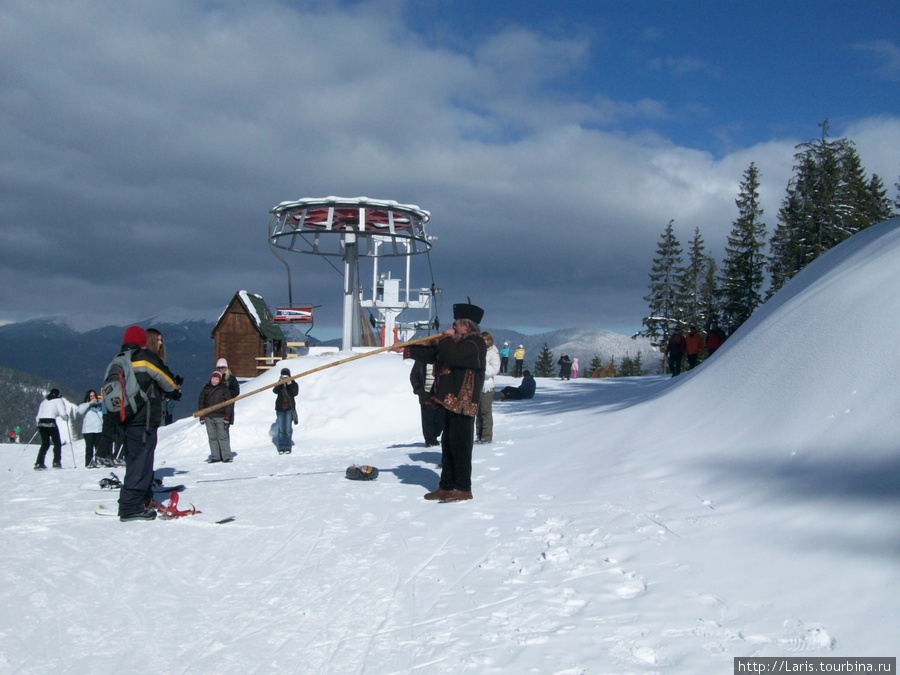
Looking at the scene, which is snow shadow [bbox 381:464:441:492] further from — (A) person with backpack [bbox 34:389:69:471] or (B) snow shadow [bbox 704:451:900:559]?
(A) person with backpack [bbox 34:389:69:471]

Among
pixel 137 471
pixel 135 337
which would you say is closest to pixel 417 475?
pixel 137 471

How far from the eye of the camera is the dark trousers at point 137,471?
6691mm

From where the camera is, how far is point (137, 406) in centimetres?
685

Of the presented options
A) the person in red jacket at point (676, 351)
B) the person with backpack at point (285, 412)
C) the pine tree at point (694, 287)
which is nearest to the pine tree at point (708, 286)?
the pine tree at point (694, 287)

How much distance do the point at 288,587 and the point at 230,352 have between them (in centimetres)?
3139

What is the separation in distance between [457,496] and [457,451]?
508 millimetres

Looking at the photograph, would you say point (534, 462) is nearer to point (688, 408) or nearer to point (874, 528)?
point (688, 408)

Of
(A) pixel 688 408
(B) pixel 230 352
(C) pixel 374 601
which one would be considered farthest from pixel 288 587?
(B) pixel 230 352

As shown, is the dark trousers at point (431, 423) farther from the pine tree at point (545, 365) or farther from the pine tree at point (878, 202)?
the pine tree at point (545, 365)

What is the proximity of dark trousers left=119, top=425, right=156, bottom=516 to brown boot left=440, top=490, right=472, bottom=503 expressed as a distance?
3138 mm

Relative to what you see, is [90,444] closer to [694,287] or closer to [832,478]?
[832,478]

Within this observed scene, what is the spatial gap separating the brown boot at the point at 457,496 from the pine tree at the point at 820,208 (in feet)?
130

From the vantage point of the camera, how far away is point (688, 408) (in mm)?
9281

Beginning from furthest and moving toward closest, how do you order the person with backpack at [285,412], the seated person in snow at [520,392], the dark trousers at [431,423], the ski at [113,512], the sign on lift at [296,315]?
the sign on lift at [296,315], the seated person in snow at [520,392], the person with backpack at [285,412], the dark trousers at [431,423], the ski at [113,512]
